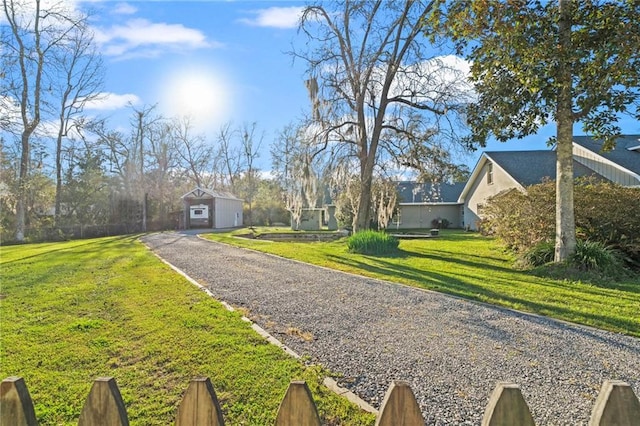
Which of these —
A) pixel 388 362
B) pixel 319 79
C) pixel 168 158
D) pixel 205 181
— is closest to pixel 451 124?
pixel 319 79

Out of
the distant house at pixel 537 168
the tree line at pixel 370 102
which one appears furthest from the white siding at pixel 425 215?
the tree line at pixel 370 102

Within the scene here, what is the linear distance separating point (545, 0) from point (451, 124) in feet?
21.2

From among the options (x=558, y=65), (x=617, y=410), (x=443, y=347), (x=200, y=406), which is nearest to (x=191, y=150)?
(x=558, y=65)

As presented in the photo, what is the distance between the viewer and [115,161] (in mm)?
27016

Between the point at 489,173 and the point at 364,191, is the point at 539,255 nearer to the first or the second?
the point at 364,191

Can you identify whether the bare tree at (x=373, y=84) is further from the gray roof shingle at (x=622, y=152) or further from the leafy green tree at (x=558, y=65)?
the gray roof shingle at (x=622, y=152)

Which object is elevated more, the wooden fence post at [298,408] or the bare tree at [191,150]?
the bare tree at [191,150]

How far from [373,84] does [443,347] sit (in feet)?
40.9

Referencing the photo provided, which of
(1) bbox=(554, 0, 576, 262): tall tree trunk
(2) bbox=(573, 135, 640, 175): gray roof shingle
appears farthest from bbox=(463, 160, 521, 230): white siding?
(1) bbox=(554, 0, 576, 262): tall tree trunk

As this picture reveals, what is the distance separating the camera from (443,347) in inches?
141

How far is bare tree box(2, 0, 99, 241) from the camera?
1870cm

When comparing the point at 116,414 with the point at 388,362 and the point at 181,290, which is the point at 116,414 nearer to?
the point at 388,362

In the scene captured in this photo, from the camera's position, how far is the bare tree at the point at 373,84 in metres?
13.5

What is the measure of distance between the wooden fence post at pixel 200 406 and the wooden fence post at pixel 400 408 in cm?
52
